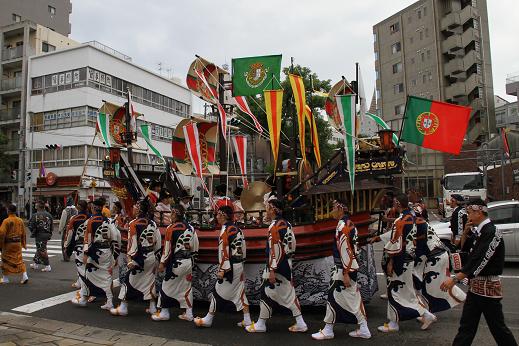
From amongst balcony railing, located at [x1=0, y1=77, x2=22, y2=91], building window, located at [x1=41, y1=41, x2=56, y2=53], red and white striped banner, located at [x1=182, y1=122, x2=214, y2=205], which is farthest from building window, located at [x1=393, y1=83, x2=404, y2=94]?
red and white striped banner, located at [x1=182, y1=122, x2=214, y2=205]

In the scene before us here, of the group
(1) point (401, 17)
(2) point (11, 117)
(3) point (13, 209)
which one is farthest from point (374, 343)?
(1) point (401, 17)

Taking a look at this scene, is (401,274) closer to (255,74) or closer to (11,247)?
(255,74)

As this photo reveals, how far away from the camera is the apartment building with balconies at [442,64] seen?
3653 cm

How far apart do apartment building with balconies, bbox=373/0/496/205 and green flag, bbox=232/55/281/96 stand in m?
29.6

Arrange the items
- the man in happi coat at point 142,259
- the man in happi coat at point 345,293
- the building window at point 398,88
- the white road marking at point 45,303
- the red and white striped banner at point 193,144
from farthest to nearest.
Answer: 1. the building window at point 398,88
2. the red and white striped banner at point 193,144
3. the white road marking at point 45,303
4. the man in happi coat at point 142,259
5. the man in happi coat at point 345,293

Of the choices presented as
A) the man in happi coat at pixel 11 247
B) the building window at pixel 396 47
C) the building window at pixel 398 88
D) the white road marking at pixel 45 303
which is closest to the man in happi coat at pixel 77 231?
the white road marking at pixel 45 303

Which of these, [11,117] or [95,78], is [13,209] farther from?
[11,117]

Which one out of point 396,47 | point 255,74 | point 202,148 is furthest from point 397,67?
point 255,74

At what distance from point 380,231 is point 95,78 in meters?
28.9

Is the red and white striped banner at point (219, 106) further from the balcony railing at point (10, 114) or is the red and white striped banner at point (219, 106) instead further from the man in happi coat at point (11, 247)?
the balcony railing at point (10, 114)

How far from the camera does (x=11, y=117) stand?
34.9m

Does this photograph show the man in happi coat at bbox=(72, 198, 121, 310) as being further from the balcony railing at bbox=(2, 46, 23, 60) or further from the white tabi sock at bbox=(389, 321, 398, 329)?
the balcony railing at bbox=(2, 46, 23, 60)

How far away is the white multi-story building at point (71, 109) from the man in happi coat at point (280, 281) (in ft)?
81.4

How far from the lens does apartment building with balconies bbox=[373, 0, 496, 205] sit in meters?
36.5
